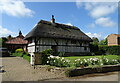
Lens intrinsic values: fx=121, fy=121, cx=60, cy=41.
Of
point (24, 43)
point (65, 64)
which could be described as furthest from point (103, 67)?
point (24, 43)

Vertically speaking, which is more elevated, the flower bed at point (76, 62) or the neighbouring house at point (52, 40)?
the neighbouring house at point (52, 40)

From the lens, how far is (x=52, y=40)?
23.8 meters

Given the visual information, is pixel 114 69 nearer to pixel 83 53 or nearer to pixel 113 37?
pixel 83 53

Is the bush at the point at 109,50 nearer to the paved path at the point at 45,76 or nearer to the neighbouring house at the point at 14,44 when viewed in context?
the neighbouring house at the point at 14,44

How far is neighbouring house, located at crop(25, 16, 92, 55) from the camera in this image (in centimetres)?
2206

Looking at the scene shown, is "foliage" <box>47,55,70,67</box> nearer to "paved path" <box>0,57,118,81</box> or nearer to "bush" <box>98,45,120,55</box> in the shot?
"paved path" <box>0,57,118,81</box>

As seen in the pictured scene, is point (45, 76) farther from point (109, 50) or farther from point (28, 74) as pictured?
point (109, 50)

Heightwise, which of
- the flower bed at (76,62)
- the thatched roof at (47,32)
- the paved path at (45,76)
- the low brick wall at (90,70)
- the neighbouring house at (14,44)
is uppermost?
the thatched roof at (47,32)

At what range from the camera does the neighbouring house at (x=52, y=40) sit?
2206 cm

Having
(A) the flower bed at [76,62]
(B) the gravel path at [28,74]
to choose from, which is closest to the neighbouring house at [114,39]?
(A) the flower bed at [76,62]

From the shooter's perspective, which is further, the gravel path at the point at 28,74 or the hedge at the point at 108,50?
the hedge at the point at 108,50

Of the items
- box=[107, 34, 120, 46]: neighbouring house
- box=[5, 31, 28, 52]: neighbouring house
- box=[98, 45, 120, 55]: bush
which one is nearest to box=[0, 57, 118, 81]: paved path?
box=[98, 45, 120, 55]: bush

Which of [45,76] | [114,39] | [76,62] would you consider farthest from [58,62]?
[114,39]

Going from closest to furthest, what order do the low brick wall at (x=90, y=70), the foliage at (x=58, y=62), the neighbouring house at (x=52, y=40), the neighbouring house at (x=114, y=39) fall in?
the low brick wall at (x=90, y=70) < the foliage at (x=58, y=62) < the neighbouring house at (x=52, y=40) < the neighbouring house at (x=114, y=39)
